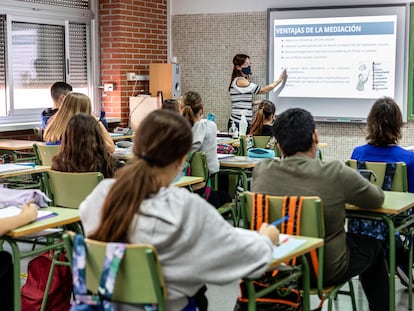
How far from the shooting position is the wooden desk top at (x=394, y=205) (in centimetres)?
314

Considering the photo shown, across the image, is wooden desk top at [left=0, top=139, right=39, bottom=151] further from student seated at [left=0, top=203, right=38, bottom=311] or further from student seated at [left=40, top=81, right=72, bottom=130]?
student seated at [left=0, top=203, right=38, bottom=311]

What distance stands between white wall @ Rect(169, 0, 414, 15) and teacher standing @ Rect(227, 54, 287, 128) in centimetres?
68

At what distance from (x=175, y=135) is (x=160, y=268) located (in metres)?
0.40

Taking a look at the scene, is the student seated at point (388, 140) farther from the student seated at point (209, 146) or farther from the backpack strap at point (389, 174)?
the student seated at point (209, 146)

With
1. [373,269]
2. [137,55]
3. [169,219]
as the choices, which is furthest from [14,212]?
[137,55]

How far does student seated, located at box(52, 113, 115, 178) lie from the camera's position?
12.2ft

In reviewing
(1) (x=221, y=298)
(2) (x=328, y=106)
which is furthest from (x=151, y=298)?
(2) (x=328, y=106)

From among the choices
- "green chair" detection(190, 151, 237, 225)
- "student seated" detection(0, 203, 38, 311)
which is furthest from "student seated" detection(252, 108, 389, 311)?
"green chair" detection(190, 151, 237, 225)

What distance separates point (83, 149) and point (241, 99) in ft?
16.2

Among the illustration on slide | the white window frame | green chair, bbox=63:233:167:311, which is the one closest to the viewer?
green chair, bbox=63:233:167:311

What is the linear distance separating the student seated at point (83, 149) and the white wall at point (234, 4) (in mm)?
5058

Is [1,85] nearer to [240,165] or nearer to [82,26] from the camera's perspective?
[82,26]

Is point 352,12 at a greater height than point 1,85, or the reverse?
point 352,12

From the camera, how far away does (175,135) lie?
6.84 ft
